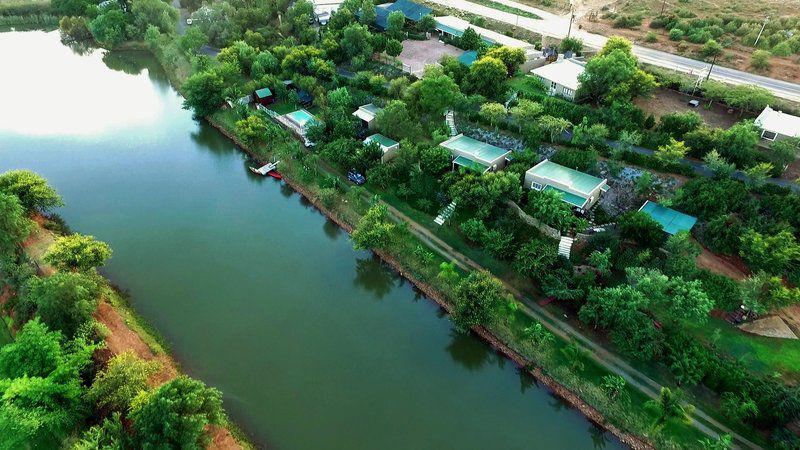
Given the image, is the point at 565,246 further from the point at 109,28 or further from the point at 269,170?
the point at 109,28

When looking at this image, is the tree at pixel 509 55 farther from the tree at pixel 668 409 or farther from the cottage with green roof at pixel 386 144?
the tree at pixel 668 409

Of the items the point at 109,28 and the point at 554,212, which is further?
the point at 109,28

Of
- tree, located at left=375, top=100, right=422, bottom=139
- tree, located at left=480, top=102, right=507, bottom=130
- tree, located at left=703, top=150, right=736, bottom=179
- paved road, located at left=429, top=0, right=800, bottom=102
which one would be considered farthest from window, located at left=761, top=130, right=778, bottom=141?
tree, located at left=375, top=100, right=422, bottom=139

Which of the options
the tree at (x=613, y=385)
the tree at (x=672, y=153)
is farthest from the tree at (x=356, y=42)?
the tree at (x=613, y=385)

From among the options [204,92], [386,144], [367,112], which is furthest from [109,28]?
[386,144]

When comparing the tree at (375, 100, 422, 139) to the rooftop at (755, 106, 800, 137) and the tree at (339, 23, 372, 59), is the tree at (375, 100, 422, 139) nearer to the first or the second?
the tree at (339, 23, 372, 59)
